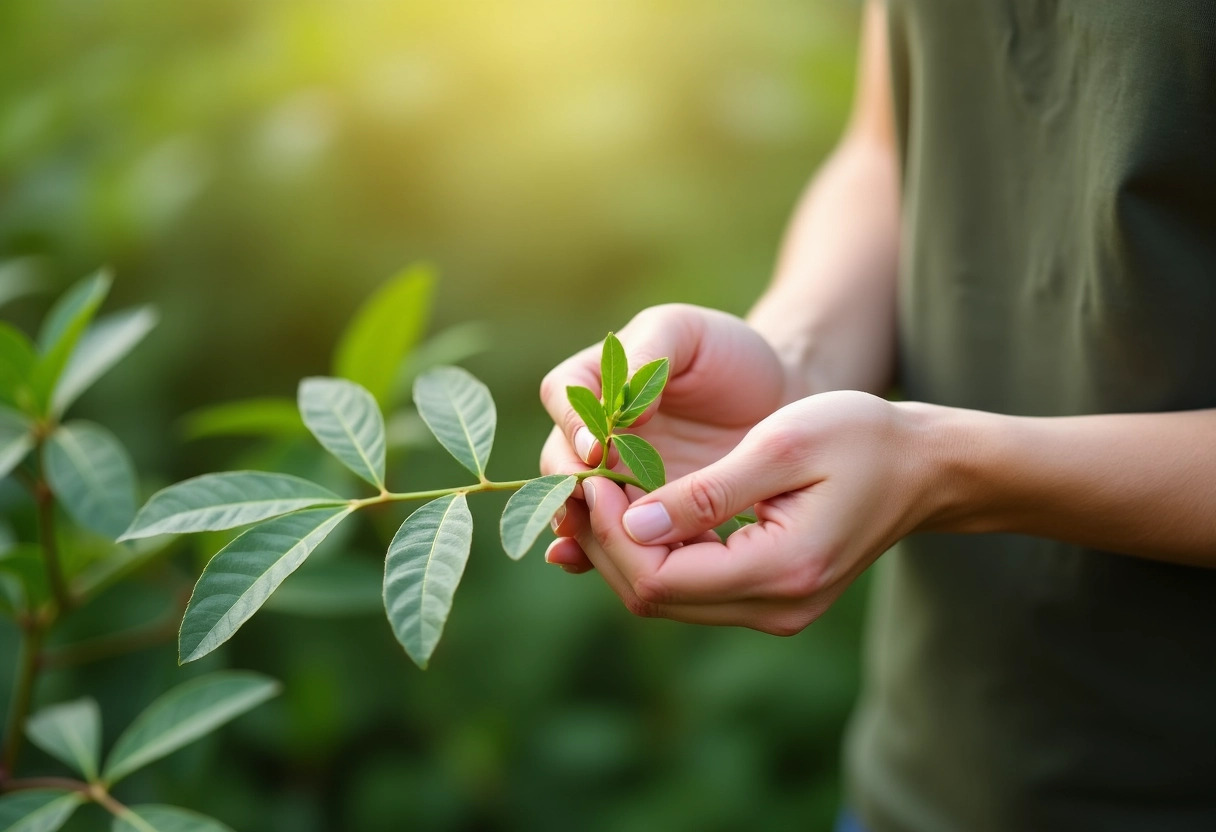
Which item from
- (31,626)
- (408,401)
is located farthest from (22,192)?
(31,626)

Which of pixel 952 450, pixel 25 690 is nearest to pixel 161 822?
pixel 25 690

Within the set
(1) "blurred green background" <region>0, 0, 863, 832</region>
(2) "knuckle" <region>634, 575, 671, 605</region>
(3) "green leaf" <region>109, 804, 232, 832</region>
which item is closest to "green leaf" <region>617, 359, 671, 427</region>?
(2) "knuckle" <region>634, 575, 671, 605</region>

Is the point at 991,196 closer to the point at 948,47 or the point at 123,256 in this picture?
the point at 948,47

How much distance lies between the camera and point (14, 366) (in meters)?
0.84

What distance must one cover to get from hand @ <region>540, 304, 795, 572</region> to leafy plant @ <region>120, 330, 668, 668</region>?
49 millimetres

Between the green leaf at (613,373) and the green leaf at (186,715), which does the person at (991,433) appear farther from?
the green leaf at (186,715)

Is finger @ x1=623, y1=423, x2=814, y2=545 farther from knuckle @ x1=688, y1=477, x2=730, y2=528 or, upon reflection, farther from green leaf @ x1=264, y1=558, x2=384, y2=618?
green leaf @ x1=264, y1=558, x2=384, y2=618

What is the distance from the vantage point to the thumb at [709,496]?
63cm

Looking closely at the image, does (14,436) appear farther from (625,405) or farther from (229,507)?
(625,405)

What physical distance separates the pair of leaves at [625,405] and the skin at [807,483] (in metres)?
0.02

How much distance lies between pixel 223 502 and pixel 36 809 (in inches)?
12.8

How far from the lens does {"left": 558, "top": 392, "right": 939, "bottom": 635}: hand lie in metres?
0.63

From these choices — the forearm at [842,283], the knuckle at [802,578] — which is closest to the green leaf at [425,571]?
the knuckle at [802,578]

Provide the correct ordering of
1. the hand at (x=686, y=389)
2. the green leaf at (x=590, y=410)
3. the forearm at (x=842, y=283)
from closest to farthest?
the green leaf at (x=590, y=410), the hand at (x=686, y=389), the forearm at (x=842, y=283)
